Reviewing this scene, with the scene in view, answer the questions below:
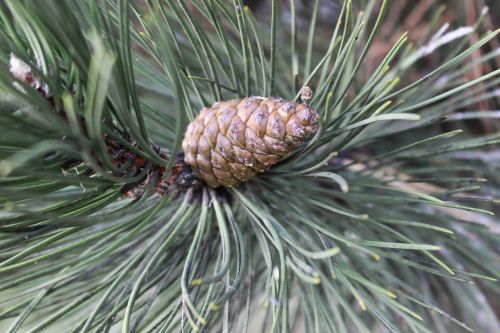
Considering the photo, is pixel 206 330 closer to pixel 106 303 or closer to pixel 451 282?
pixel 106 303

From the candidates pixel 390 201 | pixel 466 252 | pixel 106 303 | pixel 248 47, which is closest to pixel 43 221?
pixel 106 303

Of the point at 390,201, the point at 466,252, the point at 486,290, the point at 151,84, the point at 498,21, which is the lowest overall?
the point at 486,290

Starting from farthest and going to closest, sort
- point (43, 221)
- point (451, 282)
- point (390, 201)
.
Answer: point (451, 282)
point (390, 201)
point (43, 221)

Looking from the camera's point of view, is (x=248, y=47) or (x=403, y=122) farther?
(x=403, y=122)

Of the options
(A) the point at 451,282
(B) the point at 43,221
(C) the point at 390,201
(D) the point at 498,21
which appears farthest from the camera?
(D) the point at 498,21
